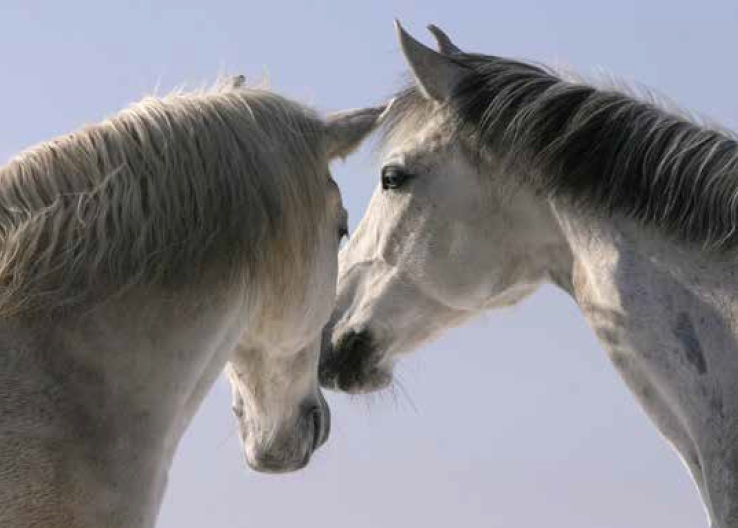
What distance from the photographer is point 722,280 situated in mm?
6195

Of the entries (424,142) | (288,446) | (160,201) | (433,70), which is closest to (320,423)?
(288,446)

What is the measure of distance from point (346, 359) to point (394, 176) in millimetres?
1088

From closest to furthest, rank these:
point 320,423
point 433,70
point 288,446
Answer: point 288,446, point 320,423, point 433,70

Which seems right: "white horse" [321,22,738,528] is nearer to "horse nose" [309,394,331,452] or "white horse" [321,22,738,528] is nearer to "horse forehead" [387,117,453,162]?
"horse forehead" [387,117,453,162]

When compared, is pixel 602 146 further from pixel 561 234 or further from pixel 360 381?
pixel 360 381

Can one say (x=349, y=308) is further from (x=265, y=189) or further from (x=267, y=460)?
(x=265, y=189)

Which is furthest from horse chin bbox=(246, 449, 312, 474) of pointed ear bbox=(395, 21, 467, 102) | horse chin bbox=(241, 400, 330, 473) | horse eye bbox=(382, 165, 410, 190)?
pointed ear bbox=(395, 21, 467, 102)

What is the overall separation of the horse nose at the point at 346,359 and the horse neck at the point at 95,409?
251 cm

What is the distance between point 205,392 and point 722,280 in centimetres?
209

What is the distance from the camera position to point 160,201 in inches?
216

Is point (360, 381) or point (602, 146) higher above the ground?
point (602, 146)

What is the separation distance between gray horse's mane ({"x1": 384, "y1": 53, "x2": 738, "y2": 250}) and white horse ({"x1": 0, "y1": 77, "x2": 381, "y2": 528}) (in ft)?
3.77

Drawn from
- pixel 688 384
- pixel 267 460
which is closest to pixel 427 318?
pixel 267 460

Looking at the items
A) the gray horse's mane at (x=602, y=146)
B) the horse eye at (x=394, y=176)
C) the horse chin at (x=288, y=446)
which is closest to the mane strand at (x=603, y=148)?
the gray horse's mane at (x=602, y=146)
